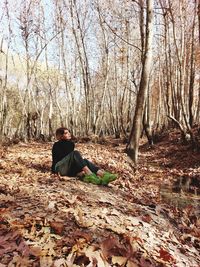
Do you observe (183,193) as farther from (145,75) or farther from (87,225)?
(87,225)

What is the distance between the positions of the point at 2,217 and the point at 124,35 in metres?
23.2

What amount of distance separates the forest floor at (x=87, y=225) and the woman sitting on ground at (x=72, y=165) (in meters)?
0.17

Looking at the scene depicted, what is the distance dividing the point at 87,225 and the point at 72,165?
2881 mm

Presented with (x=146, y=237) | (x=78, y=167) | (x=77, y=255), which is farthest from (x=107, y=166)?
(x=77, y=255)

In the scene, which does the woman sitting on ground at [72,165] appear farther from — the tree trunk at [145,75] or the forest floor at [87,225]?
the tree trunk at [145,75]

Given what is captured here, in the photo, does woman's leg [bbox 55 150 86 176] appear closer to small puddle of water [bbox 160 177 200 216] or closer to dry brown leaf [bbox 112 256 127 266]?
small puddle of water [bbox 160 177 200 216]

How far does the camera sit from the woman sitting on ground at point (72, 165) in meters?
6.53

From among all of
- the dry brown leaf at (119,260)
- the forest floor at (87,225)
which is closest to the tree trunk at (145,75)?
the forest floor at (87,225)

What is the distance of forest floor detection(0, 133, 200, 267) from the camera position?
3363 mm

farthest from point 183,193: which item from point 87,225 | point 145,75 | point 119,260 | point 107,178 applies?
point 119,260

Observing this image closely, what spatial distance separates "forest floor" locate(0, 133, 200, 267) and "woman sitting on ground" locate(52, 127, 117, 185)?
0.17 meters

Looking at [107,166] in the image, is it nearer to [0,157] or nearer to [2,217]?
[0,157]

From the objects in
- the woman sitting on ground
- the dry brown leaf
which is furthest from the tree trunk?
the dry brown leaf

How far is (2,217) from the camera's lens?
3906 mm
